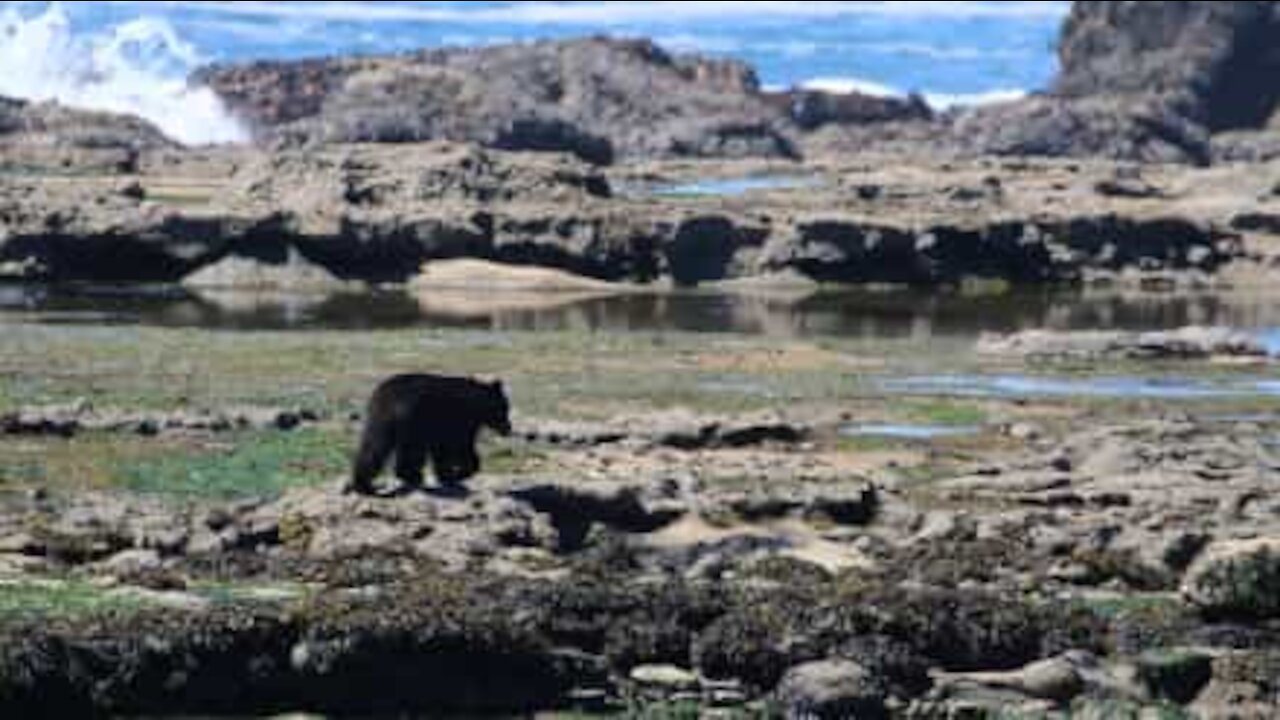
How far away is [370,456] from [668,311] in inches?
1652

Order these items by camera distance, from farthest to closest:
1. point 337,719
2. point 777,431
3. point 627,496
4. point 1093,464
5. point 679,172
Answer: point 679,172 → point 777,431 → point 1093,464 → point 627,496 → point 337,719

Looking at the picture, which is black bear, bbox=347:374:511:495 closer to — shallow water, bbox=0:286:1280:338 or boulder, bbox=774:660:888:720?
boulder, bbox=774:660:888:720

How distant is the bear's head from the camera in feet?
93.9

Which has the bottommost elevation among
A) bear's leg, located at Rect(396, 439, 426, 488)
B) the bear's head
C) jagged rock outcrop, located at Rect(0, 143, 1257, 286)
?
jagged rock outcrop, located at Rect(0, 143, 1257, 286)

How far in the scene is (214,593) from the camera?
2139 centimetres

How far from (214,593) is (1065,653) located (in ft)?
20.9

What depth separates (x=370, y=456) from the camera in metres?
26.4

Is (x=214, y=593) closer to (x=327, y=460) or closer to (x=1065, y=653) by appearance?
(x=1065, y=653)

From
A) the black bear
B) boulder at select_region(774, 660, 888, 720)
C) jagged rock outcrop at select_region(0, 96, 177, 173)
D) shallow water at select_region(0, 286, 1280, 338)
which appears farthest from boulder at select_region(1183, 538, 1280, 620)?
jagged rock outcrop at select_region(0, 96, 177, 173)

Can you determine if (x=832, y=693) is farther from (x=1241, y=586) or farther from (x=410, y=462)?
(x=410, y=462)

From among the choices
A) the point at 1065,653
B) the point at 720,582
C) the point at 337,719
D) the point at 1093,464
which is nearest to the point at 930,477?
the point at 1093,464

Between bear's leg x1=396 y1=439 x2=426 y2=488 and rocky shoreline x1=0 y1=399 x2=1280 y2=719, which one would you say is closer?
rocky shoreline x1=0 y1=399 x2=1280 y2=719

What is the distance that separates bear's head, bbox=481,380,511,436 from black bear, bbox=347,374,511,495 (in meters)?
0.47

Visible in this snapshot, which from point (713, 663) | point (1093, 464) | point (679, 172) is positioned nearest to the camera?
point (713, 663)
